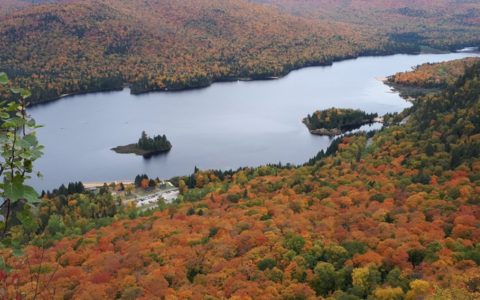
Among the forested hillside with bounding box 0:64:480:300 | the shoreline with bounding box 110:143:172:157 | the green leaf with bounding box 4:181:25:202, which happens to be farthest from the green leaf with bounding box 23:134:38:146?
the shoreline with bounding box 110:143:172:157

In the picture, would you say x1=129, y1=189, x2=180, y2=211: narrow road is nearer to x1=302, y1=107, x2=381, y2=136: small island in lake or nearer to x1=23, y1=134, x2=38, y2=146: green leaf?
x1=302, y1=107, x2=381, y2=136: small island in lake

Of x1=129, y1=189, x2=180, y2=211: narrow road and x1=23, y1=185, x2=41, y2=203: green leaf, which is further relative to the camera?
x1=129, y1=189, x2=180, y2=211: narrow road

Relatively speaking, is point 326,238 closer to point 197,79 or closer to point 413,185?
point 413,185

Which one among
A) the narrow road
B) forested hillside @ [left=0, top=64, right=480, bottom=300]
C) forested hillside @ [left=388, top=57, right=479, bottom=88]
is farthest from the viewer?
forested hillside @ [left=388, top=57, right=479, bottom=88]

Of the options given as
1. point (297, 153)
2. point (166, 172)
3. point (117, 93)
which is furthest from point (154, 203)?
point (117, 93)

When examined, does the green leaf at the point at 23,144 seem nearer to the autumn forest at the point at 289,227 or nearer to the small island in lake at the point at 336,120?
the autumn forest at the point at 289,227

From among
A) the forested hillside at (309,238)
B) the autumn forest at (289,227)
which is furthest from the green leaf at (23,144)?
the forested hillside at (309,238)
